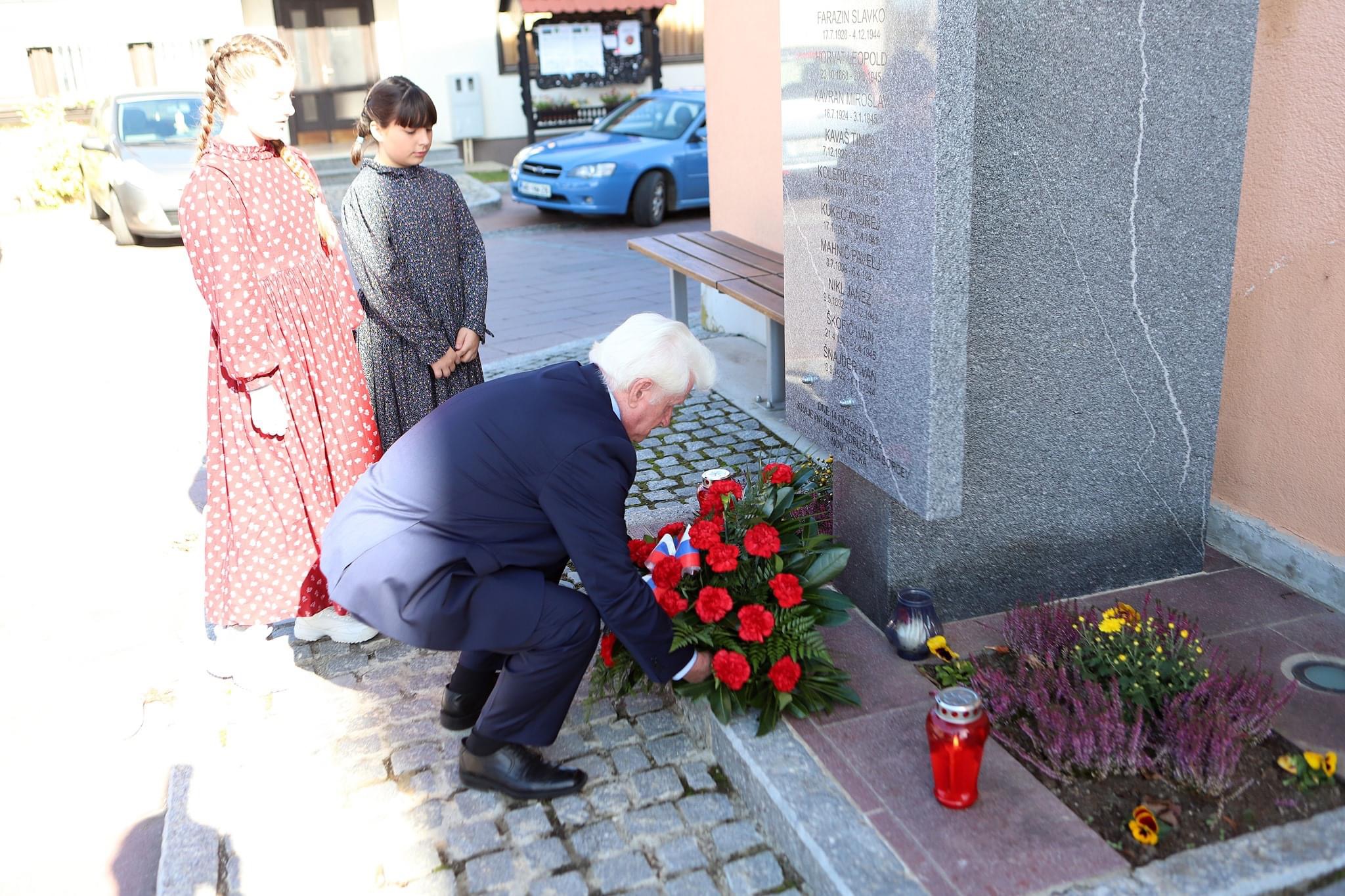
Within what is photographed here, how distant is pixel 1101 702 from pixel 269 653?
7.65 feet

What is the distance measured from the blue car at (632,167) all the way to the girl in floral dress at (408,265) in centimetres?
830

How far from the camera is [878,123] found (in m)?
2.96

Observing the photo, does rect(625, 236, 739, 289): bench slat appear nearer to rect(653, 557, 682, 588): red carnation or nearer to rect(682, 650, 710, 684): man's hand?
rect(653, 557, 682, 588): red carnation

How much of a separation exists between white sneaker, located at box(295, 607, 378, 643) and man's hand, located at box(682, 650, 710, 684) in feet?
4.01

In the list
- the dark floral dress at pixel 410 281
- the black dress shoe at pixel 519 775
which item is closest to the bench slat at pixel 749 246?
the dark floral dress at pixel 410 281

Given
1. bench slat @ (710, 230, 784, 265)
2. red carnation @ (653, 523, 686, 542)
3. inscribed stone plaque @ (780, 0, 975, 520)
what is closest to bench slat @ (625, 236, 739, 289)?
bench slat @ (710, 230, 784, 265)

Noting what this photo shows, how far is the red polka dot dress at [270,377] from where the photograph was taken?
306 centimetres

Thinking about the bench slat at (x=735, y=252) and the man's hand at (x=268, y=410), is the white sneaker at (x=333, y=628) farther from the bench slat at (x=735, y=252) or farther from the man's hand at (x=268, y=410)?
the bench slat at (x=735, y=252)

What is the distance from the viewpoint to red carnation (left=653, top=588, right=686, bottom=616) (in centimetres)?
303

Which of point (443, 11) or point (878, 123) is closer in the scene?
point (878, 123)

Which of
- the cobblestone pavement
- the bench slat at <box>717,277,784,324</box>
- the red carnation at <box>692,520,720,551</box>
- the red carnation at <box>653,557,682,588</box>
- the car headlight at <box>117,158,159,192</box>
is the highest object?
the car headlight at <box>117,158,159,192</box>

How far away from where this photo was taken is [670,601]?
3.03 metres

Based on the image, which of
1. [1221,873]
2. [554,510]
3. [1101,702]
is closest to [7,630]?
[554,510]

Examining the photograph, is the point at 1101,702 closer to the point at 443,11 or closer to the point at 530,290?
the point at 530,290
